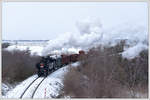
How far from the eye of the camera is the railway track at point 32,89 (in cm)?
418

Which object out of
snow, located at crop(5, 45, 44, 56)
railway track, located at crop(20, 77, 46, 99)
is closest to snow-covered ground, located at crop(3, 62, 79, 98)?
railway track, located at crop(20, 77, 46, 99)

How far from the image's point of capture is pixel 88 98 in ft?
13.6

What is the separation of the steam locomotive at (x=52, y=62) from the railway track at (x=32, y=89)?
158 millimetres

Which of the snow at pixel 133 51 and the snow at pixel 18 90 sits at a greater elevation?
the snow at pixel 133 51

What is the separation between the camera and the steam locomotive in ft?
14.5

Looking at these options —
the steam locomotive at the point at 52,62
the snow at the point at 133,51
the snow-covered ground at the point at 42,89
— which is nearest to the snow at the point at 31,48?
the steam locomotive at the point at 52,62

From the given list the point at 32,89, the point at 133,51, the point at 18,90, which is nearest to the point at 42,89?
the point at 32,89

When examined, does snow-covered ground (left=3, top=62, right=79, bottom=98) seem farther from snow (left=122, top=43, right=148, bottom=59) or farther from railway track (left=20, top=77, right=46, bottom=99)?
snow (left=122, top=43, right=148, bottom=59)

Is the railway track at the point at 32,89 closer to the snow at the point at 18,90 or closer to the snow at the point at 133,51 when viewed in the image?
the snow at the point at 18,90

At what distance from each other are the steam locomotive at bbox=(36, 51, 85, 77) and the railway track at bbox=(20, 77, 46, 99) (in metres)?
0.16

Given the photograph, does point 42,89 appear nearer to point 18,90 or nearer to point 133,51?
point 18,90

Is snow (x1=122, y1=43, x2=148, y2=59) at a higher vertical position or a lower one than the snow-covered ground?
higher

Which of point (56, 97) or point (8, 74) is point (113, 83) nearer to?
point (56, 97)

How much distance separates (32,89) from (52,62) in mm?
942
